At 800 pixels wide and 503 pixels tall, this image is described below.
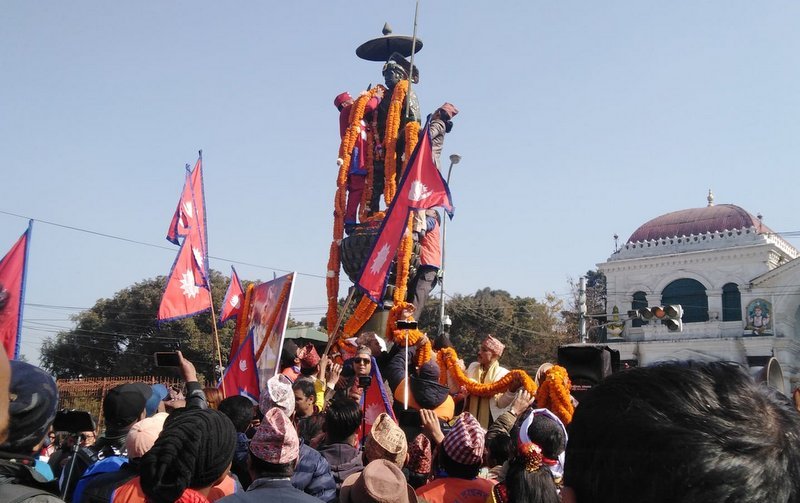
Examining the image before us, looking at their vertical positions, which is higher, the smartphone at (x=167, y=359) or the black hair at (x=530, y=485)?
the smartphone at (x=167, y=359)

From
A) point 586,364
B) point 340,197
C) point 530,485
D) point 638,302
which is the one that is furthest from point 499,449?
point 638,302

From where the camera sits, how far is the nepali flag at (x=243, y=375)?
23.7 feet

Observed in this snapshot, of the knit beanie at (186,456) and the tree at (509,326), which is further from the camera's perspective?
the tree at (509,326)

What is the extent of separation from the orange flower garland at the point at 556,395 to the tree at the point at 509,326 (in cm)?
2670

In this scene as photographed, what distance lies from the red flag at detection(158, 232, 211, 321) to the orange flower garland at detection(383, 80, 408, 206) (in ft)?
14.0

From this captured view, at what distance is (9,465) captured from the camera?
2209 mm

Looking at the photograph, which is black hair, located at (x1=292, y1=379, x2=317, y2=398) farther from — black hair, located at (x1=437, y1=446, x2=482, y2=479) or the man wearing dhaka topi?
black hair, located at (x1=437, y1=446, x2=482, y2=479)

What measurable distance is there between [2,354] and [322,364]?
19.5ft

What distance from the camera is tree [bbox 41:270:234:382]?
1238 inches

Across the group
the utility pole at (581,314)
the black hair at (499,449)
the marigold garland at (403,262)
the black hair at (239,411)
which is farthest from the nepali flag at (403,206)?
the utility pole at (581,314)

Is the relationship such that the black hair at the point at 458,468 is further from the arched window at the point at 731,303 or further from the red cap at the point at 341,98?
the arched window at the point at 731,303

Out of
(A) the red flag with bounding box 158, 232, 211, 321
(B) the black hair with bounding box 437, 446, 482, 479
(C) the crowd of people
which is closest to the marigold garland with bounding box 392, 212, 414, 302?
(A) the red flag with bounding box 158, 232, 211, 321

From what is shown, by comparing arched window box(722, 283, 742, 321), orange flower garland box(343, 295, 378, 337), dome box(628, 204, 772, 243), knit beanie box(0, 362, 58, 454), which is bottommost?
knit beanie box(0, 362, 58, 454)

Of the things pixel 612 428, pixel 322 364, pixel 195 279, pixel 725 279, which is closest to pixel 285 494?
pixel 612 428
